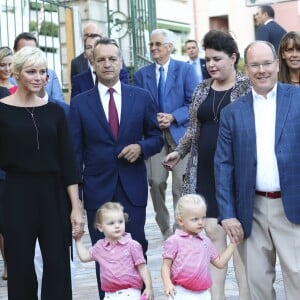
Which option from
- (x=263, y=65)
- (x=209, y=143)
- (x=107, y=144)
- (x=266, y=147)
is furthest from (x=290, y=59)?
(x=107, y=144)

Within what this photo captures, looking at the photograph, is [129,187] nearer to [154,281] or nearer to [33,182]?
[33,182]

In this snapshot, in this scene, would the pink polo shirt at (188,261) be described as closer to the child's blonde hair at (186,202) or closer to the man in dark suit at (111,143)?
the child's blonde hair at (186,202)

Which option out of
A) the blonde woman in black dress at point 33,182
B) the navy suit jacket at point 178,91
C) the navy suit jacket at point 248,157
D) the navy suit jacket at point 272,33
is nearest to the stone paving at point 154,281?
the navy suit jacket at point 178,91

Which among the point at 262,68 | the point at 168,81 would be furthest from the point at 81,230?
the point at 168,81

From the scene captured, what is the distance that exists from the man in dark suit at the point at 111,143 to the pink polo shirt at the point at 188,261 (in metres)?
0.84

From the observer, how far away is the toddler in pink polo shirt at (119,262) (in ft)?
17.9

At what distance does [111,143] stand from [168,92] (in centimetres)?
273

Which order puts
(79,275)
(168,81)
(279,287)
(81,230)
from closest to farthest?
(81,230), (279,287), (79,275), (168,81)

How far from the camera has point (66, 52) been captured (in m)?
14.6

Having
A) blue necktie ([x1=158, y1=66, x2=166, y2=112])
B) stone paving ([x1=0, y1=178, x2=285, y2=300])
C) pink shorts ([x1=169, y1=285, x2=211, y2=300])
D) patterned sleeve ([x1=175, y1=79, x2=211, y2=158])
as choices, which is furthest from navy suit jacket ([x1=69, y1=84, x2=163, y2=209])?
blue necktie ([x1=158, y1=66, x2=166, y2=112])

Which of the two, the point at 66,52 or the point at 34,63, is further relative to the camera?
the point at 66,52

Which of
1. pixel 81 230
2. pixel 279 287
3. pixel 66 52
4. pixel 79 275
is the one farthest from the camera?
pixel 66 52

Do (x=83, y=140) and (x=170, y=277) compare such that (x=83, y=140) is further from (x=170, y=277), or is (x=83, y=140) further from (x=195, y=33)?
(x=195, y=33)

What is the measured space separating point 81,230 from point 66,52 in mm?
9326
